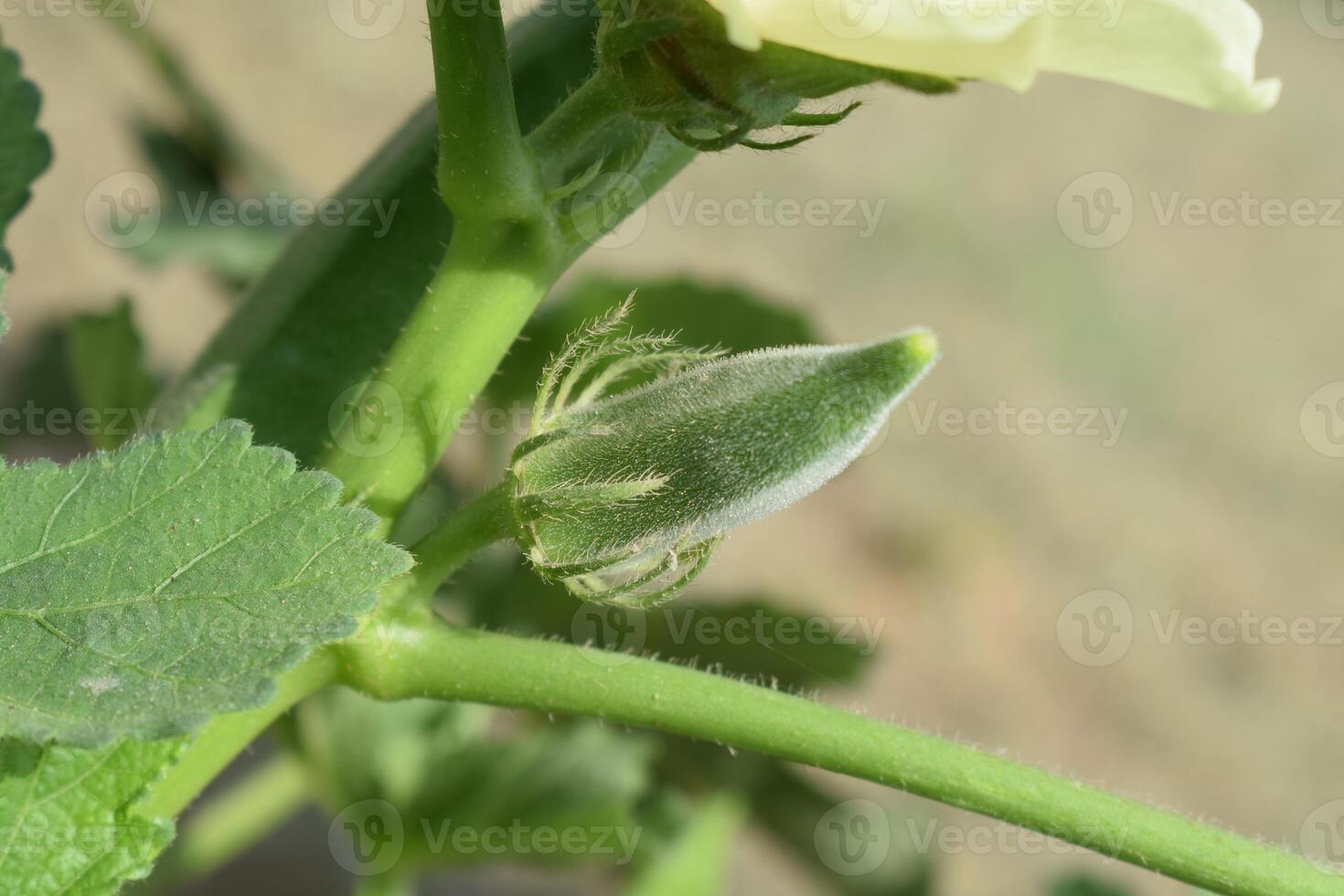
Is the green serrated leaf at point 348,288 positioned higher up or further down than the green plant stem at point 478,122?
further down

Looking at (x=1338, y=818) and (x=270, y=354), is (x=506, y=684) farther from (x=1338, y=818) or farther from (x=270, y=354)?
(x=1338, y=818)
